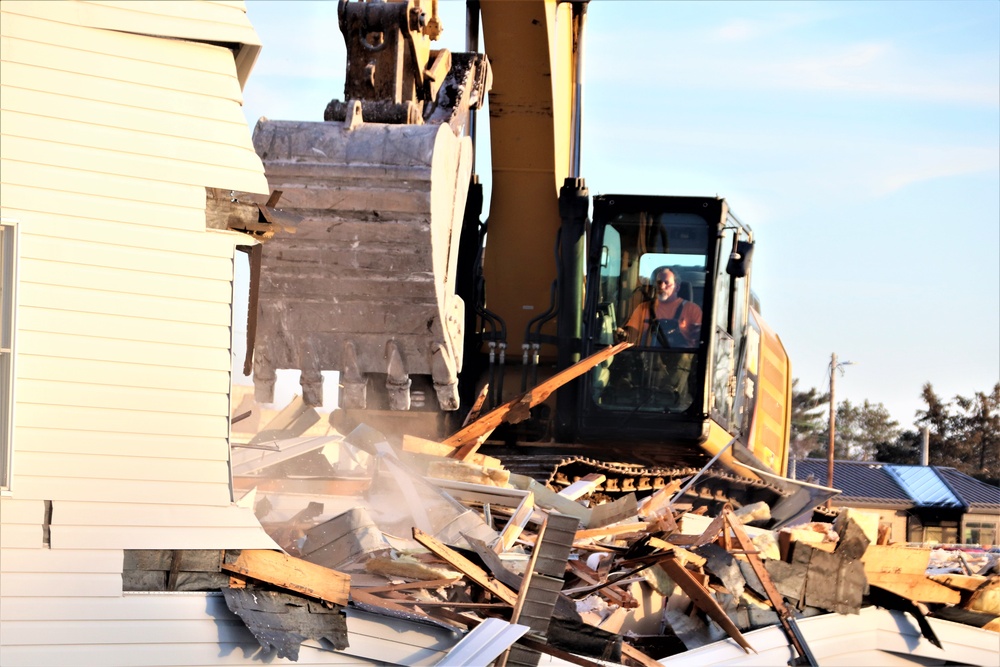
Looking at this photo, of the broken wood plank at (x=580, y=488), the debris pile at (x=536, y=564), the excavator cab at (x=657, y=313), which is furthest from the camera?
the excavator cab at (x=657, y=313)

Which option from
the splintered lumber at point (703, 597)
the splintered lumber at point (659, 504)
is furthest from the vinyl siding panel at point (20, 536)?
the splintered lumber at point (659, 504)

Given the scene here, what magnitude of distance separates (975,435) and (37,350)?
56347 mm

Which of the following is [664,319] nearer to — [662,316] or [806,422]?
[662,316]

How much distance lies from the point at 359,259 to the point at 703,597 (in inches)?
128

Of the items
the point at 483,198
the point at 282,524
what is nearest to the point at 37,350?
the point at 282,524

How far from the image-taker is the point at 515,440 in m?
12.6

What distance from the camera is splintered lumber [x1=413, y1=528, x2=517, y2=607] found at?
739cm

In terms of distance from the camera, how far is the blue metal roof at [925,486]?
3912cm

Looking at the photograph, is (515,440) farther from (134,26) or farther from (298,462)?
(134,26)

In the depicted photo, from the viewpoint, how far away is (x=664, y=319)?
12.1 metres

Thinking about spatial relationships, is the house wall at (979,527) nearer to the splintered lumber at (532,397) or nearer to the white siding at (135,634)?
the splintered lumber at (532,397)

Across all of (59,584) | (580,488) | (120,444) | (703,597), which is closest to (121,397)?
(120,444)

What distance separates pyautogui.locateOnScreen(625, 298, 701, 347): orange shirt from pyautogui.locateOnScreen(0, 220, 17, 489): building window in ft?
22.7

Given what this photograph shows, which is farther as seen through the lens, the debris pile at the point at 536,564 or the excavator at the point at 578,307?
the excavator at the point at 578,307
